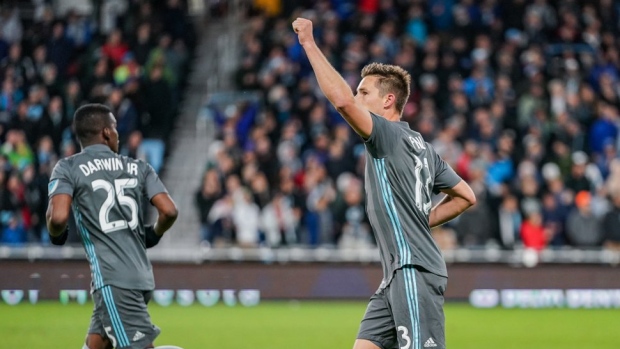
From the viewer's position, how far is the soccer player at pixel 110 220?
714 centimetres

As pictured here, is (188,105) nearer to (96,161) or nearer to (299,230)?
(299,230)

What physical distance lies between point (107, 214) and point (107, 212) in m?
0.01

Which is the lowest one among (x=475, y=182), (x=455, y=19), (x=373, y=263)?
(x=373, y=263)

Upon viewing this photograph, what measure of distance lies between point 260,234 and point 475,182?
3565 mm

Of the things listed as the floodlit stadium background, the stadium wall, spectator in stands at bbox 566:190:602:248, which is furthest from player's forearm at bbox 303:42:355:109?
spectator in stands at bbox 566:190:602:248

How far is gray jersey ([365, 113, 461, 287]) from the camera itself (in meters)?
6.67

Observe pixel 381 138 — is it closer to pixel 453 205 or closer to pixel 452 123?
pixel 453 205

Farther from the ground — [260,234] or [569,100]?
[569,100]

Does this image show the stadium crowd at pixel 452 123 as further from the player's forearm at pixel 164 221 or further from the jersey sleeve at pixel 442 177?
the jersey sleeve at pixel 442 177

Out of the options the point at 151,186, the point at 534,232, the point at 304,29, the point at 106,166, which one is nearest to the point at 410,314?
the point at 304,29

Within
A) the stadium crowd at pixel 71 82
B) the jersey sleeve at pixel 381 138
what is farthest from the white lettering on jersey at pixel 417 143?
the stadium crowd at pixel 71 82

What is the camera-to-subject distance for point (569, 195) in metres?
18.3

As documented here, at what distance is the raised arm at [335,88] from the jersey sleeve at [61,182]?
1838mm

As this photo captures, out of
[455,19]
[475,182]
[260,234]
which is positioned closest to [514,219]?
[475,182]
